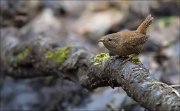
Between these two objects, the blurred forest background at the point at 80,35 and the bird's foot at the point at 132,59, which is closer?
the bird's foot at the point at 132,59

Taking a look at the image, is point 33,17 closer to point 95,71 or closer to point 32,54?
point 32,54

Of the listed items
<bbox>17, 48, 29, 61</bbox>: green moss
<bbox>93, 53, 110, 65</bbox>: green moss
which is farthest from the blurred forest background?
<bbox>93, 53, 110, 65</bbox>: green moss

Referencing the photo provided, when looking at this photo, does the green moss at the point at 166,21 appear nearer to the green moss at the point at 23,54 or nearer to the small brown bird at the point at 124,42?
the green moss at the point at 23,54

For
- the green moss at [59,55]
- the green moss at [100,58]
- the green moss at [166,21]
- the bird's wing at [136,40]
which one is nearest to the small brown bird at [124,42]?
the bird's wing at [136,40]

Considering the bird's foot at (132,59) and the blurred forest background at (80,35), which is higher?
the bird's foot at (132,59)

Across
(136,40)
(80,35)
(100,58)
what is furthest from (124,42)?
(80,35)

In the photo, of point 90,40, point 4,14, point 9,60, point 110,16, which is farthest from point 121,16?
point 9,60
